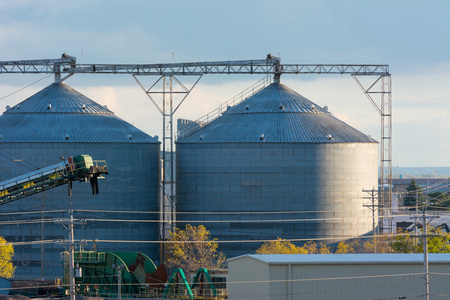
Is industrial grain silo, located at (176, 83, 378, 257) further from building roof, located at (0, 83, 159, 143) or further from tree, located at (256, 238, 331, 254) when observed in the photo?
building roof, located at (0, 83, 159, 143)

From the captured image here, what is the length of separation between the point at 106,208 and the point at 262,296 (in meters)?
41.7

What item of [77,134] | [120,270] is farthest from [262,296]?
[77,134]

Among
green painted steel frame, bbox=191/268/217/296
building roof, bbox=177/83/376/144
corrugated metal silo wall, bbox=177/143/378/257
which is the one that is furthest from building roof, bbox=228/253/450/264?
building roof, bbox=177/83/376/144

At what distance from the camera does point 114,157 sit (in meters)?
101

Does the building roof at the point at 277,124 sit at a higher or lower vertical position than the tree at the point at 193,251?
higher

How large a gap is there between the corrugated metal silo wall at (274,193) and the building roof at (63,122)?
10.3 meters

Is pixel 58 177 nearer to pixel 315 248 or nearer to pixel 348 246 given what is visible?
pixel 315 248

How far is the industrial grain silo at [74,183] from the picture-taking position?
96.6 metres

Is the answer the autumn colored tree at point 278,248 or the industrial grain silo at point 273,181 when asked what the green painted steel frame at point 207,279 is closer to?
the autumn colored tree at point 278,248

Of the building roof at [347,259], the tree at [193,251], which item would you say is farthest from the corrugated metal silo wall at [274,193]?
the building roof at [347,259]

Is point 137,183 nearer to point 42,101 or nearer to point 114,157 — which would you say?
point 114,157

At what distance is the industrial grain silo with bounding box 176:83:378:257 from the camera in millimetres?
98812

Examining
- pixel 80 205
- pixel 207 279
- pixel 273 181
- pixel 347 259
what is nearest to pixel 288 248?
pixel 273 181

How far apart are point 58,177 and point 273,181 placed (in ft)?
112
